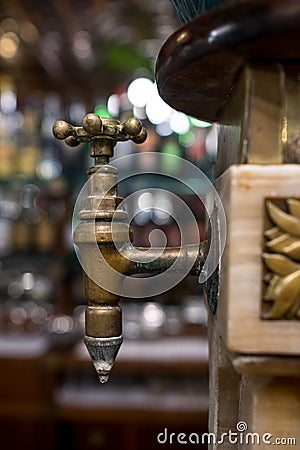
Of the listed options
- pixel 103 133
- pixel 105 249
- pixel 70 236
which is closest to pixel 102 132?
pixel 103 133

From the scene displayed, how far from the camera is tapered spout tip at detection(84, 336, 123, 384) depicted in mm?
493

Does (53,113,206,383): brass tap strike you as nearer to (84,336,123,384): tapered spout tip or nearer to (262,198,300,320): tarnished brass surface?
(84,336,123,384): tapered spout tip

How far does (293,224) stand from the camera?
396 millimetres

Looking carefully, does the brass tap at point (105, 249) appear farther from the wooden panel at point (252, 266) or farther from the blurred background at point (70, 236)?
the blurred background at point (70, 236)

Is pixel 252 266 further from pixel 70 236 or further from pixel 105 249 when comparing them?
pixel 70 236

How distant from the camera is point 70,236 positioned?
2703mm

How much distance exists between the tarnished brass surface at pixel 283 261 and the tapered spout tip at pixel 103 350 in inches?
6.1

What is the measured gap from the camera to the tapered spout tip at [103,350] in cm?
49

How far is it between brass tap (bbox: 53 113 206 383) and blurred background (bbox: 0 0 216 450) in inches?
54.8

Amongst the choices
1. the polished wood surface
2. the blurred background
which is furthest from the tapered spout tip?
the blurred background

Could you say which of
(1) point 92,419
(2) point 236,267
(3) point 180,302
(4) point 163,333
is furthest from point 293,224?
(3) point 180,302

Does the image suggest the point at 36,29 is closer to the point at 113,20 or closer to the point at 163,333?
the point at 113,20

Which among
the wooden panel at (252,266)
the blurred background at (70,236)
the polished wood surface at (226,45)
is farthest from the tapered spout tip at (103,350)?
the blurred background at (70,236)

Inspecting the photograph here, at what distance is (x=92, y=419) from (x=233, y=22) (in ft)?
6.17
